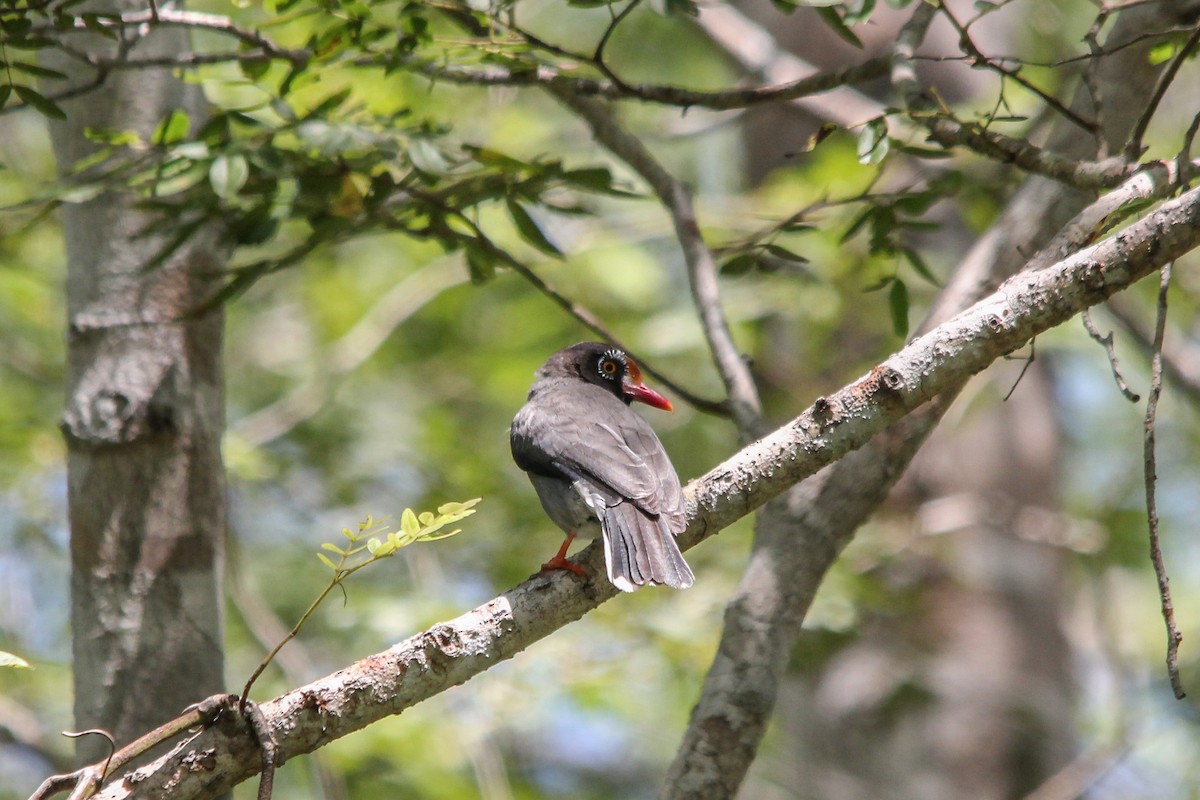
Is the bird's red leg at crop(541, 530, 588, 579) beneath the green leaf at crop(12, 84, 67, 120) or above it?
beneath

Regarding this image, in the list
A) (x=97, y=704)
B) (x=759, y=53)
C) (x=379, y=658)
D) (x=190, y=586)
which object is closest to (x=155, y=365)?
(x=190, y=586)

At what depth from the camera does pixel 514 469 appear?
26.3ft

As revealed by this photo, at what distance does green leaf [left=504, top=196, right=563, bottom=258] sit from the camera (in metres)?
3.54

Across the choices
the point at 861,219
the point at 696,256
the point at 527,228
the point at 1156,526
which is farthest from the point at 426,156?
the point at 1156,526

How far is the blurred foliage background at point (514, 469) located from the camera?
6039mm

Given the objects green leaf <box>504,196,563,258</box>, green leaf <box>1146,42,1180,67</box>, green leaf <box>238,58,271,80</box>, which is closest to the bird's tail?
green leaf <box>504,196,563,258</box>

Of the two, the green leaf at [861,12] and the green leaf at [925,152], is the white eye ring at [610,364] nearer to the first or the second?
the green leaf at [925,152]

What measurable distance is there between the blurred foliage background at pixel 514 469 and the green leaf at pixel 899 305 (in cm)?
135

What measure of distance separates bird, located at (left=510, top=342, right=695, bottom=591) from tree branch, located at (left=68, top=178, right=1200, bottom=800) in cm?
32

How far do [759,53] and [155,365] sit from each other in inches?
195

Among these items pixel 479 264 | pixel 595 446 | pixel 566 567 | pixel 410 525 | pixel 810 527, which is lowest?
pixel 410 525

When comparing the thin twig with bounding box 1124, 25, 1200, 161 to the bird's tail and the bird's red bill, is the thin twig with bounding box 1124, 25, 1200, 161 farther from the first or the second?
the bird's red bill

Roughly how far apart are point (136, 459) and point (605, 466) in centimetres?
142

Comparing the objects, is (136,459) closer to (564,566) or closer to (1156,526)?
(564,566)
